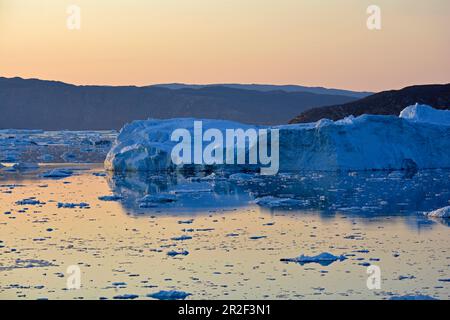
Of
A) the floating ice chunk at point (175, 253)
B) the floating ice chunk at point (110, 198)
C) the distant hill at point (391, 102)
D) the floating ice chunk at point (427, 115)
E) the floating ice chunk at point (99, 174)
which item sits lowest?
the floating ice chunk at point (175, 253)

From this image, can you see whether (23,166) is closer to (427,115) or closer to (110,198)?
(110,198)

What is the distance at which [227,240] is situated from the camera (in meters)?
10.0

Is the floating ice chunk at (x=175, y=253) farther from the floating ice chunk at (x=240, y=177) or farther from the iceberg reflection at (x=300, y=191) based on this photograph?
the floating ice chunk at (x=240, y=177)

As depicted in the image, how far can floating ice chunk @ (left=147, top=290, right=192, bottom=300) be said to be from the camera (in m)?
6.94

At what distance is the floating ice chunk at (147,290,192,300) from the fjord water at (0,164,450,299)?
13cm

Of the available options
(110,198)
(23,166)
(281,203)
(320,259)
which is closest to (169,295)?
(320,259)

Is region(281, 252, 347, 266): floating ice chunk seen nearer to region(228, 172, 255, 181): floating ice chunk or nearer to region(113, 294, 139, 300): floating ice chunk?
region(113, 294, 139, 300): floating ice chunk

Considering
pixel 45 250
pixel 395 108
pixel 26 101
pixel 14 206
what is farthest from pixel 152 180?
pixel 26 101

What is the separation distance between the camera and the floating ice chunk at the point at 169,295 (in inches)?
273

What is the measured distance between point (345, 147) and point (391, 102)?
32.8 m

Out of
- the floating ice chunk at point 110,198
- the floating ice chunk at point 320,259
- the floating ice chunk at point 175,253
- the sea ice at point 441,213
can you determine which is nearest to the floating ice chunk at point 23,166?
the floating ice chunk at point 110,198

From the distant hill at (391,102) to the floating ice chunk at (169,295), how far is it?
4164cm

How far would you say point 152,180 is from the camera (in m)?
18.5

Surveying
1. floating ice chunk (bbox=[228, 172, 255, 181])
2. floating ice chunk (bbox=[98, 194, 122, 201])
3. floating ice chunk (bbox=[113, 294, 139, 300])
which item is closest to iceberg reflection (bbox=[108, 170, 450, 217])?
floating ice chunk (bbox=[228, 172, 255, 181])
